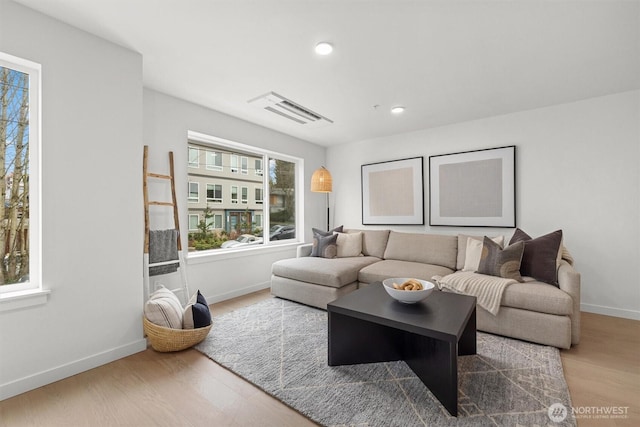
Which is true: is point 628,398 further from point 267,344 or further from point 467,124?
point 467,124

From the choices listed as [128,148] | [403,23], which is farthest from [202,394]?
[403,23]

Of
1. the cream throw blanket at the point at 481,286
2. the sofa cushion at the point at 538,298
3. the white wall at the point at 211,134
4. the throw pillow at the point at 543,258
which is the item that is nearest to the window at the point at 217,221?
the white wall at the point at 211,134

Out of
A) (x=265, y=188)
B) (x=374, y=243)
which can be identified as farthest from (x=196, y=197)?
(x=374, y=243)

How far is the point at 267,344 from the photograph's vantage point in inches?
92.7

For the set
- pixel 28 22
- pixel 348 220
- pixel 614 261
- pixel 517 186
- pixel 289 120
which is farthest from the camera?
pixel 348 220

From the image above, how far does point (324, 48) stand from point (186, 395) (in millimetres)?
2535

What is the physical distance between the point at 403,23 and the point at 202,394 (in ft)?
Result: 8.85

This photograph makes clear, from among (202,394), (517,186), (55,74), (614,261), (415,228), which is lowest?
(202,394)

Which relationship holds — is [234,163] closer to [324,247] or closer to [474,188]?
[324,247]

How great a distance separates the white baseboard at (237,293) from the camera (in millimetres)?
3402

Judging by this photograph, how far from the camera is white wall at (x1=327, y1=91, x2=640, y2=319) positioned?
285cm

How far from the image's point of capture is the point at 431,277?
2.94 metres

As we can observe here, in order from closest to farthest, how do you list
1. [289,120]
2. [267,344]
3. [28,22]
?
1. [28,22]
2. [267,344]
3. [289,120]

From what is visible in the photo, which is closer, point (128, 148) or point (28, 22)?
point (28, 22)
